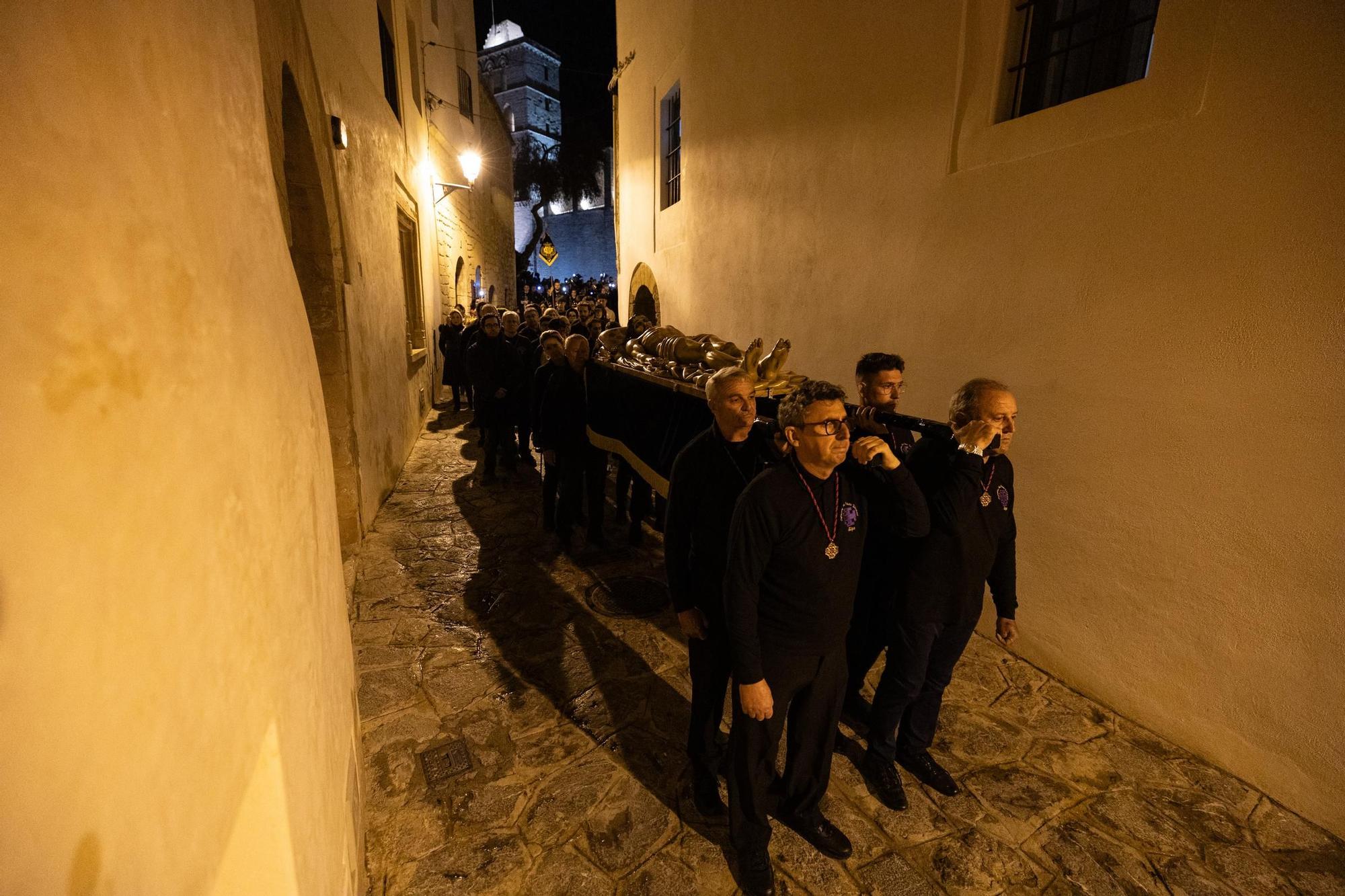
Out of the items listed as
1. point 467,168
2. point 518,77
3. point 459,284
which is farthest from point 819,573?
point 518,77

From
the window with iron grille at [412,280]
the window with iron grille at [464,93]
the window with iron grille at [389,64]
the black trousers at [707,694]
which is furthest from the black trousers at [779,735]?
the window with iron grille at [464,93]

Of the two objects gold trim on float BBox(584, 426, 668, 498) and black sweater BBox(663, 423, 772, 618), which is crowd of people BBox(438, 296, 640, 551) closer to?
gold trim on float BBox(584, 426, 668, 498)

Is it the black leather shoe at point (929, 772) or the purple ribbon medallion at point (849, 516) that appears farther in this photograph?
the black leather shoe at point (929, 772)

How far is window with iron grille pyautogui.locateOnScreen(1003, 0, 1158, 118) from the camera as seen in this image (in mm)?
3686

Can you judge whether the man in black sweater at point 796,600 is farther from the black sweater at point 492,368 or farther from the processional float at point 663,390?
the black sweater at point 492,368

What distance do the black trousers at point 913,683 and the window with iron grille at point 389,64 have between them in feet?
29.1

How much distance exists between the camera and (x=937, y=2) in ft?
13.7

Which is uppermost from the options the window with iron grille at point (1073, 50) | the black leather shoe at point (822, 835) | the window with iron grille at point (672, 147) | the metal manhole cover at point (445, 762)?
the window with iron grille at point (672, 147)

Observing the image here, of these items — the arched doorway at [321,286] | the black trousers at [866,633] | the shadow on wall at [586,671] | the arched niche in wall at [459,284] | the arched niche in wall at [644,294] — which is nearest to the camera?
the shadow on wall at [586,671]

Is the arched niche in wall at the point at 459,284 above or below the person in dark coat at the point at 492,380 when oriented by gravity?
above

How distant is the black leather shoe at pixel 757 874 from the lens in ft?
8.18

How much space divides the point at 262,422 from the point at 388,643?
123 inches

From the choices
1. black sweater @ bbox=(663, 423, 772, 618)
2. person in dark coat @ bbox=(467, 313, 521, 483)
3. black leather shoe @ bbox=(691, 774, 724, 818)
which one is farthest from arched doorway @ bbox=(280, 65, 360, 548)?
black leather shoe @ bbox=(691, 774, 724, 818)

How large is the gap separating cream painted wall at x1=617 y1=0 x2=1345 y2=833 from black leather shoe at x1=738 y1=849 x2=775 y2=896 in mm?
2455
